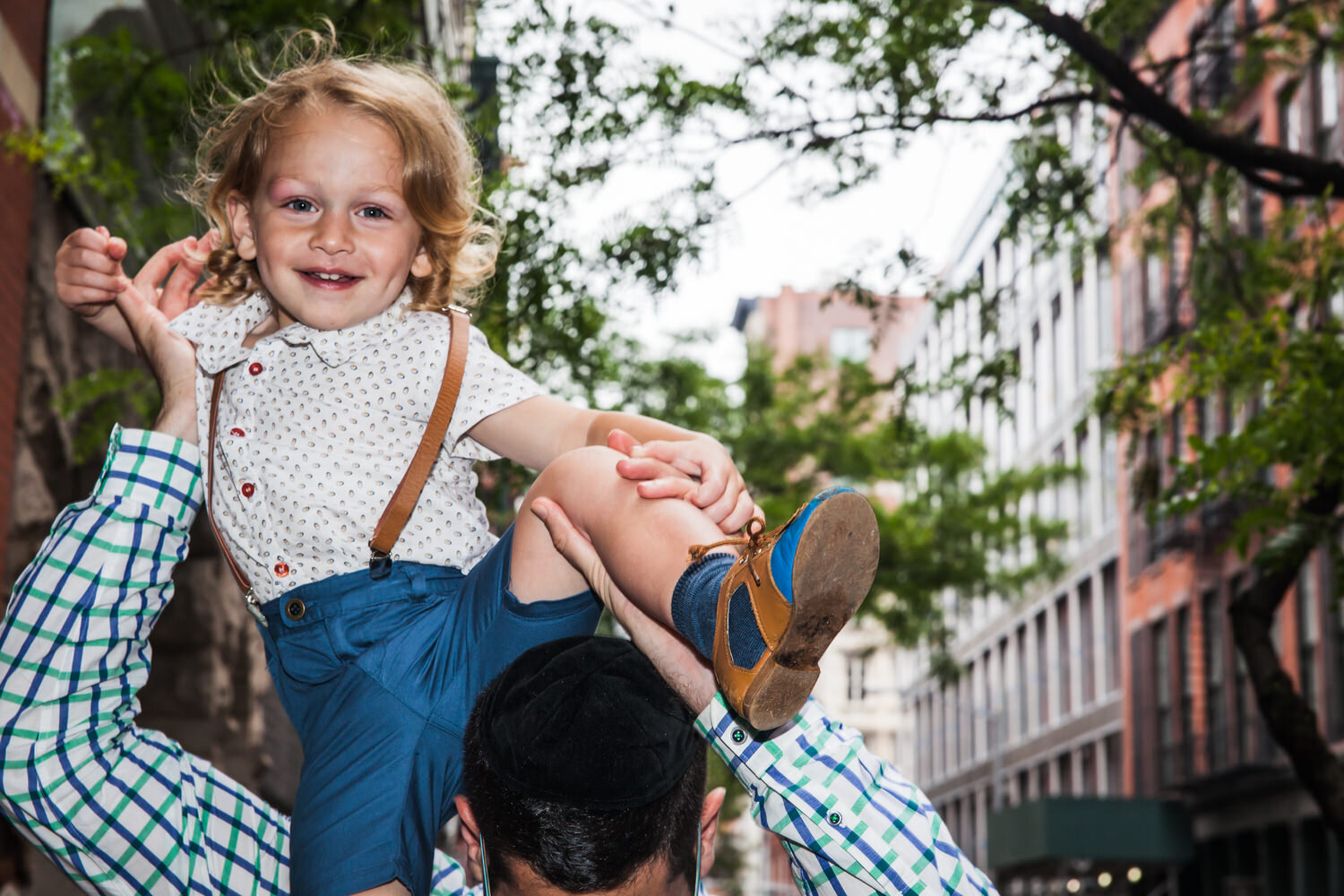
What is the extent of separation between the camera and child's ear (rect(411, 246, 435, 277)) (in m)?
3.19

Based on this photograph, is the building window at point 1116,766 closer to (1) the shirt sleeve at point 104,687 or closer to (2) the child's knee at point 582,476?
(2) the child's knee at point 582,476

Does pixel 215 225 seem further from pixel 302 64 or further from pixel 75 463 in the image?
pixel 75 463

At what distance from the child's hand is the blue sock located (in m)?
0.17

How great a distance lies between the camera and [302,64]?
341cm

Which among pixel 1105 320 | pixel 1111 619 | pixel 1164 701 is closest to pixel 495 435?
pixel 1164 701

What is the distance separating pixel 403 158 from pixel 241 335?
1.55 ft

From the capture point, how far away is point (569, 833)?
6.49ft

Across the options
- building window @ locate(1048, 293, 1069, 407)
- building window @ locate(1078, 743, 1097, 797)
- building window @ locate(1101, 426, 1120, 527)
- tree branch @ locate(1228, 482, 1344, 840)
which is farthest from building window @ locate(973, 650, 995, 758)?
tree branch @ locate(1228, 482, 1344, 840)

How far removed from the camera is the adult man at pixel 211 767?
6.57ft

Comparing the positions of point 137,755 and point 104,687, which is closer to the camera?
Result: point 104,687

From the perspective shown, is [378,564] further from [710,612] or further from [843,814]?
[843,814]

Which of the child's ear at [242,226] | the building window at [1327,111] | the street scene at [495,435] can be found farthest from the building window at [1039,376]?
the child's ear at [242,226]

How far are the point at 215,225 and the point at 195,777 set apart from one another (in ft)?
4.89

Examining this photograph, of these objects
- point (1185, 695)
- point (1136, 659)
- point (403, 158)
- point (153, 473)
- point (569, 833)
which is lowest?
point (569, 833)
